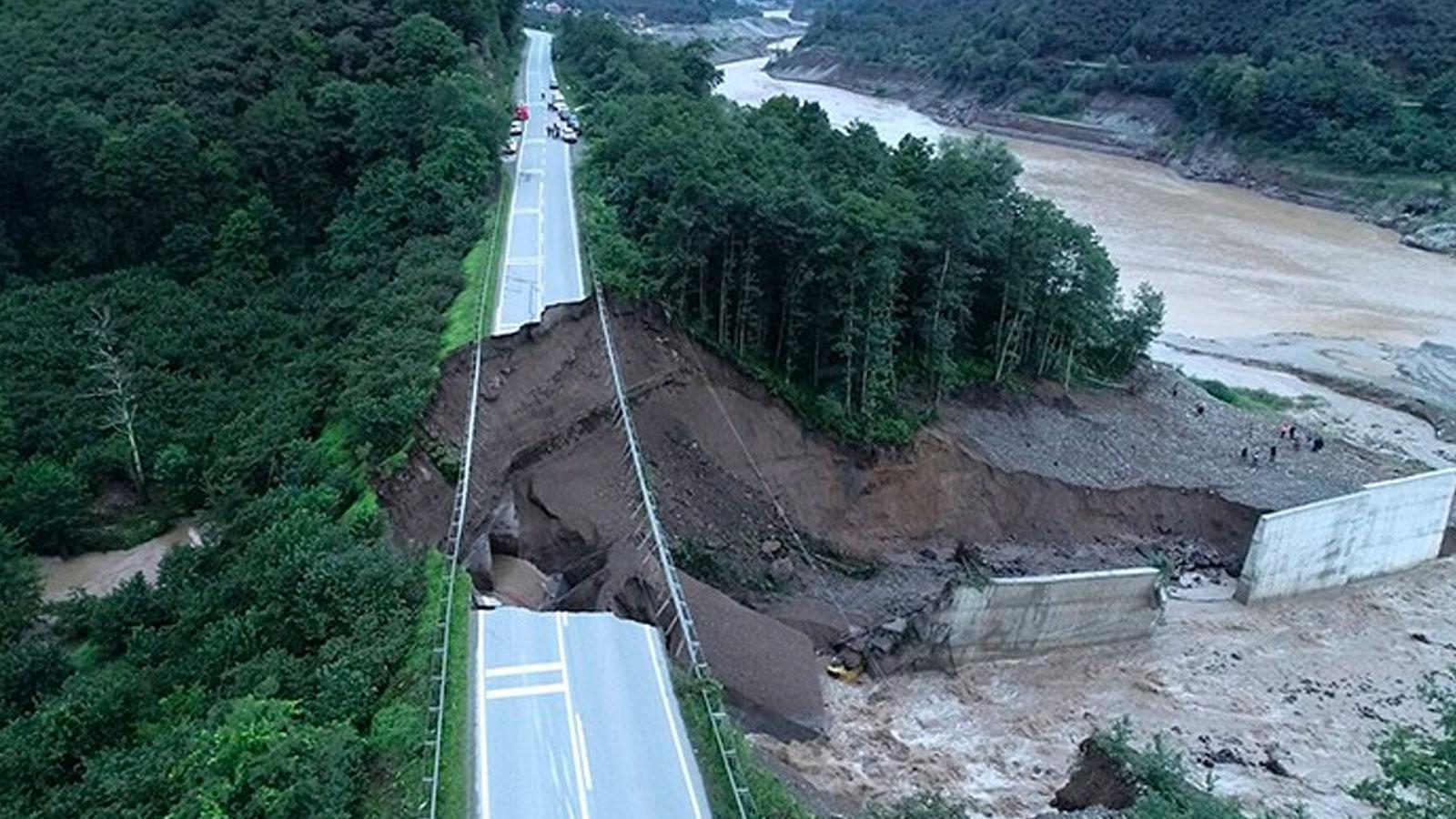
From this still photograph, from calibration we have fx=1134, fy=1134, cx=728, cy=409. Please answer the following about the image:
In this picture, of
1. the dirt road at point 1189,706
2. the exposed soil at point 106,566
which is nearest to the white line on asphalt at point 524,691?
the dirt road at point 1189,706

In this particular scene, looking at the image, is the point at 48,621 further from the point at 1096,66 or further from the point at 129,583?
the point at 1096,66

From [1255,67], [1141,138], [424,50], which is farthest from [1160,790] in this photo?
[1141,138]

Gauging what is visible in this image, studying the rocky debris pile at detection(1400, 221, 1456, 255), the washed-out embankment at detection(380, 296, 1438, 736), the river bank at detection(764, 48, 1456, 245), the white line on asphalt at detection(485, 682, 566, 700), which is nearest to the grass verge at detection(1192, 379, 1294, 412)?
the washed-out embankment at detection(380, 296, 1438, 736)

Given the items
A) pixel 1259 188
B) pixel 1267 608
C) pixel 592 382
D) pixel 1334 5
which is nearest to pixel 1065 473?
pixel 1267 608

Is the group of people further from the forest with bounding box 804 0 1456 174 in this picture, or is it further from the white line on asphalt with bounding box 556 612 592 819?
the forest with bounding box 804 0 1456 174

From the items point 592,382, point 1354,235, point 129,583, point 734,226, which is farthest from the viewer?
point 1354,235

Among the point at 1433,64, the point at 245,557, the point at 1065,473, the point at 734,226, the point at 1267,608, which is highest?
the point at 1433,64
